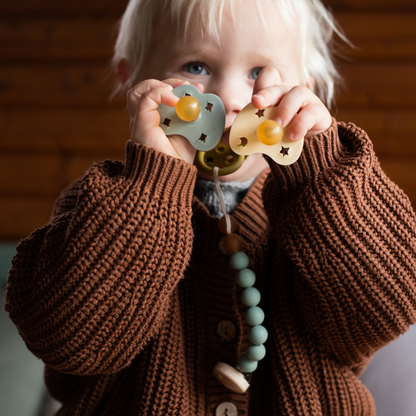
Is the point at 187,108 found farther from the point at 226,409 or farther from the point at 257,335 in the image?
the point at 226,409

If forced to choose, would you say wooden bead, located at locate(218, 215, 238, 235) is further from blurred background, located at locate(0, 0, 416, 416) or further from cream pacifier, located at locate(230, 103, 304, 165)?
blurred background, located at locate(0, 0, 416, 416)

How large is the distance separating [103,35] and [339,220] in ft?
4.47

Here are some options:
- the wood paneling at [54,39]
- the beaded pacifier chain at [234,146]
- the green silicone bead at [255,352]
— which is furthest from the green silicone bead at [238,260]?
the wood paneling at [54,39]

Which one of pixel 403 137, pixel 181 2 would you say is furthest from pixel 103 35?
pixel 403 137

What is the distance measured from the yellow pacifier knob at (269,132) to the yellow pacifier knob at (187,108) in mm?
88

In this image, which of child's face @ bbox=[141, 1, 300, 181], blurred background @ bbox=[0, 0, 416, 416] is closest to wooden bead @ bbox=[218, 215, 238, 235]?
child's face @ bbox=[141, 1, 300, 181]

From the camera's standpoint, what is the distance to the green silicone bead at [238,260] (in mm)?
661

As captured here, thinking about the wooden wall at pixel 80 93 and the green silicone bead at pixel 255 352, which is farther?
the wooden wall at pixel 80 93

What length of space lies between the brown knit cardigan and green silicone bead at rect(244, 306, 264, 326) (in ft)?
0.13

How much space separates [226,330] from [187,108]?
35 cm

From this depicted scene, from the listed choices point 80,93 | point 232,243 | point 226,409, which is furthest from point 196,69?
point 80,93

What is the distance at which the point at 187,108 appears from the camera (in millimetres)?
574

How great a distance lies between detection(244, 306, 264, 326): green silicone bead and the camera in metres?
0.65

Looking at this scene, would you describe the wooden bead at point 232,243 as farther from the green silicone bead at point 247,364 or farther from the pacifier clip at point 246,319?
the green silicone bead at point 247,364
